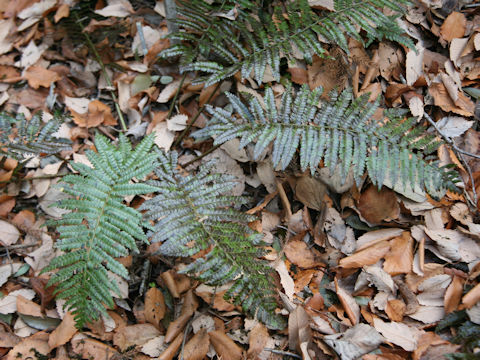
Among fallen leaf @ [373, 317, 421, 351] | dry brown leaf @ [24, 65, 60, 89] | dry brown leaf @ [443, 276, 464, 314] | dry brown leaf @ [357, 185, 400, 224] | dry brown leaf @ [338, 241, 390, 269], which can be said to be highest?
dry brown leaf @ [24, 65, 60, 89]

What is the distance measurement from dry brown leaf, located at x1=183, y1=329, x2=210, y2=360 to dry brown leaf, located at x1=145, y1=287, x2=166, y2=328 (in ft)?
0.82

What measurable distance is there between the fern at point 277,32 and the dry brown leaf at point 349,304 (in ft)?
4.05

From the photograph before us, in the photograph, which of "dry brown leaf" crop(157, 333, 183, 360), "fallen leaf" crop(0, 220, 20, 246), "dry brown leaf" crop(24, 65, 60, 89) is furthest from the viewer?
"dry brown leaf" crop(24, 65, 60, 89)

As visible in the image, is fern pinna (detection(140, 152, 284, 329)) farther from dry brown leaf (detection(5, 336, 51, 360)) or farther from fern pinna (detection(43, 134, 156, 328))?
dry brown leaf (detection(5, 336, 51, 360))

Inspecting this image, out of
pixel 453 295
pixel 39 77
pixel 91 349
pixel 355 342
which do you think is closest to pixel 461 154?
pixel 453 295

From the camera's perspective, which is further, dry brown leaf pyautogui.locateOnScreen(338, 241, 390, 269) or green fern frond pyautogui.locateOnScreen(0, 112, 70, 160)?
green fern frond pyautogui.locateOnScreen(0, 112, 70, 160)

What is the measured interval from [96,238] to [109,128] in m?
1.23

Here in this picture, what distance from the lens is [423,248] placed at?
2.10m

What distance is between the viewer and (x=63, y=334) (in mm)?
2135

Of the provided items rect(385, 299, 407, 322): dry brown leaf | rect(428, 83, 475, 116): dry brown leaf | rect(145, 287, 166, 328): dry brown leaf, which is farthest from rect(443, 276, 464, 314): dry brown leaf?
rect(145, 287, 166, 328): dry brown leaf

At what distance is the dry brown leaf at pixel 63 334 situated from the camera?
2.13m

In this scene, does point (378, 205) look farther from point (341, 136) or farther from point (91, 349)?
point (91, 349)

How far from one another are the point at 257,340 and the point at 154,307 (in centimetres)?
63

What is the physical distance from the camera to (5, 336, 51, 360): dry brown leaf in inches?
83.0
